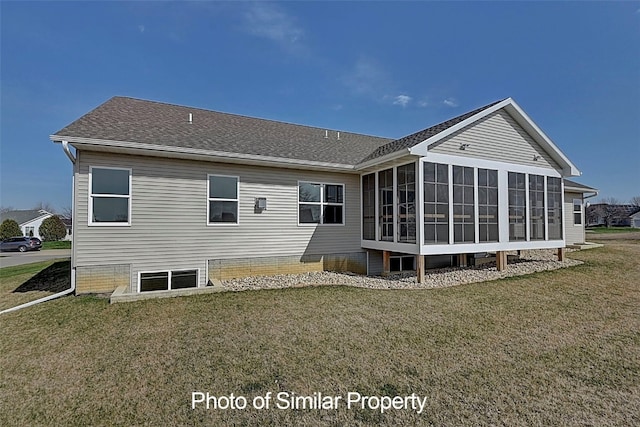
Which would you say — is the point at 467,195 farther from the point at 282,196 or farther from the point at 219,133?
the point at 219,133

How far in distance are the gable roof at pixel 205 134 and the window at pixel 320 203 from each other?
0.91 m

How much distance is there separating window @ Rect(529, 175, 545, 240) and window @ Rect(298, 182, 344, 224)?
6.72 metres

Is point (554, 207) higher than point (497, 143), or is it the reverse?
point (497, 143)

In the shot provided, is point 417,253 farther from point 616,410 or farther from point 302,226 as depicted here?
point 616,410

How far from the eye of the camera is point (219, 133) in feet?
31.7

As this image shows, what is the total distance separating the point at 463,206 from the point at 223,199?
23.7 ft

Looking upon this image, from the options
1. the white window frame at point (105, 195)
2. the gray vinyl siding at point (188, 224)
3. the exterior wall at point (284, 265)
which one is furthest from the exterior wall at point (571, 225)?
the white window frame at point (105, 195)

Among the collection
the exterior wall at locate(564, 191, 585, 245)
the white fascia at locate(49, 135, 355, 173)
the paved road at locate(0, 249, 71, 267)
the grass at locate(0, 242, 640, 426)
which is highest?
the white fascia at locate(49, 135, 355, 173)

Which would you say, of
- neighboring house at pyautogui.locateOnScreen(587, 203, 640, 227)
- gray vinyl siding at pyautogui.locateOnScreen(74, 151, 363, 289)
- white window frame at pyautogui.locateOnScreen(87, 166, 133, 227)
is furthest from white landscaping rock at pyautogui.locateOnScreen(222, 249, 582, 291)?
neighboring house at pyautogui.locateOnScreen(587, 203, 640, 227)

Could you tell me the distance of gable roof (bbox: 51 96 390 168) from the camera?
7.36m

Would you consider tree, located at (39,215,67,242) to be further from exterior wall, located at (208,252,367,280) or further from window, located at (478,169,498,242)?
window, located at (478,169,498,242)

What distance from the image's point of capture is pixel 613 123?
2061 centimetres

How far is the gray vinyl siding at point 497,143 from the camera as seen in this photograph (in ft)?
30.3

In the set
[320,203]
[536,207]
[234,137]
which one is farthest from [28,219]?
[536,207]
